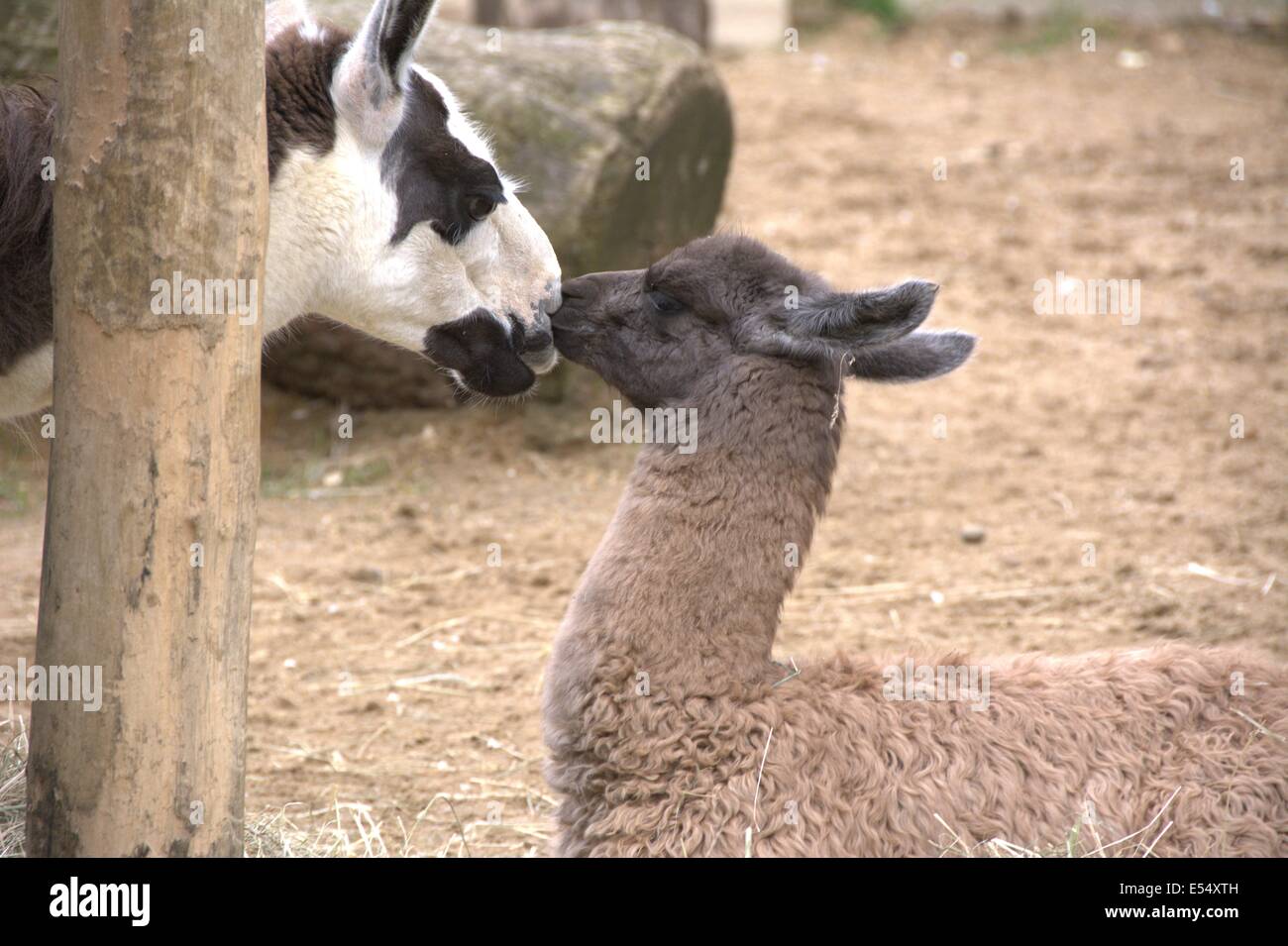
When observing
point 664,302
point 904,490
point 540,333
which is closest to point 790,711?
point 664,302

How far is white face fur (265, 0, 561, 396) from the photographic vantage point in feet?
12.2

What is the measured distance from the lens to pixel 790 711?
10.6 ft

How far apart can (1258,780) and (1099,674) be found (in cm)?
43

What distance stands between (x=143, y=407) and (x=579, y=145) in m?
4.08

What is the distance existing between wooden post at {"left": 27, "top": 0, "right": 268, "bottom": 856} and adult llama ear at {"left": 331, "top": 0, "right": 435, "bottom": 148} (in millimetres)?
811

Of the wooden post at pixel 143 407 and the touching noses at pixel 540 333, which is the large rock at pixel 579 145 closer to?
the touching noses at pixel 540 333

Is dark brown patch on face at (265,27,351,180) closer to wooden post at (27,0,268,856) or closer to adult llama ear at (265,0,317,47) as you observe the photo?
adult llama ear at (265,0,317,47)

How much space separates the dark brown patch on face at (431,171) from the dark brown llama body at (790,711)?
2.67 feet

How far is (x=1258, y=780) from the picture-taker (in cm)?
324

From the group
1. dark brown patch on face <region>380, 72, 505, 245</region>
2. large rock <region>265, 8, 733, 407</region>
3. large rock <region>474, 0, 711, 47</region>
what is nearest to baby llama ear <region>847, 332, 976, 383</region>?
dark brown patch on face <region>380, 72, 505, 245</region>

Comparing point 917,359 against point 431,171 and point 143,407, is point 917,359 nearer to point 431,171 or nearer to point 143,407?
point 431,171

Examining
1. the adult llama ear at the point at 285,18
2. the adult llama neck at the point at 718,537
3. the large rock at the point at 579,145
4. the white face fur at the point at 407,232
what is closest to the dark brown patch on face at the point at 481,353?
the white face fur at the point at 407,232

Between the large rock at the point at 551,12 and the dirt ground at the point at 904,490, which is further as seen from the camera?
the large rock at the point at 551,12

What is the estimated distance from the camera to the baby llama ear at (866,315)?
3207 mm
